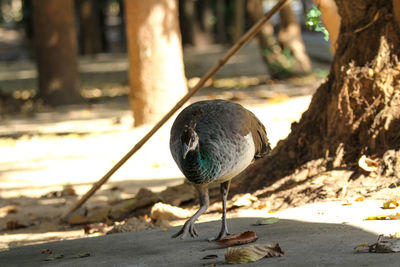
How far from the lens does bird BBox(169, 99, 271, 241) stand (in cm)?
420

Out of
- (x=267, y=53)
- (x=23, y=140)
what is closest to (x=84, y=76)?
(x=267, y=53)

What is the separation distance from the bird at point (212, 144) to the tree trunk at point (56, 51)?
34.3ft

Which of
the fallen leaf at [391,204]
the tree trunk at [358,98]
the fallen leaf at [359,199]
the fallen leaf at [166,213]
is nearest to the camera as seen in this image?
the fallen leaf at [391,204]

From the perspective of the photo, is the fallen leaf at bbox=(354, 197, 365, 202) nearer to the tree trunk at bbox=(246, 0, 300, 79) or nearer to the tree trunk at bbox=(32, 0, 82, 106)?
the tree trunk at bbox=(32, 0, 82, 106)

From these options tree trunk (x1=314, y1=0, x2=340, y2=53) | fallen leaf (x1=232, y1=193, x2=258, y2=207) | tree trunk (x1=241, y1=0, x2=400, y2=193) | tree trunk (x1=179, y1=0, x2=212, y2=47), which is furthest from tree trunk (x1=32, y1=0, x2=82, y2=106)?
tree trunk (x1=179, y1=0, x2=212, y2=47)

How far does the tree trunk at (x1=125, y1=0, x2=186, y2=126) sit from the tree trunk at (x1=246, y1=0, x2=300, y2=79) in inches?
236

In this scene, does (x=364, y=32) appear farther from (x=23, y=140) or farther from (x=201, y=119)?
(x=23, y=140)

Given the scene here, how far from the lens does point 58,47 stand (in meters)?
14.9

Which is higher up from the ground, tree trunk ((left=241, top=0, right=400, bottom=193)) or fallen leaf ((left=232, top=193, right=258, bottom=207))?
tree trunk ((left=241, top=0, right=400, bottom=193))

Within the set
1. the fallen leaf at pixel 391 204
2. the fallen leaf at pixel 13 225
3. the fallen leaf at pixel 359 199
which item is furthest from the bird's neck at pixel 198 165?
the fallen leaf at pixel 13 225

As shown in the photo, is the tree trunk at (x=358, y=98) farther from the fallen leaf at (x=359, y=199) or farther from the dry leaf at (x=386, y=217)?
the dry leaf at (x=386, y=217)

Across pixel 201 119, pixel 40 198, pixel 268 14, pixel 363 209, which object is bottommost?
pixel 40 198

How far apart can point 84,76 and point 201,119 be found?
1823 cm

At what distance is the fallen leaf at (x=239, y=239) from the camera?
445 centimetres
